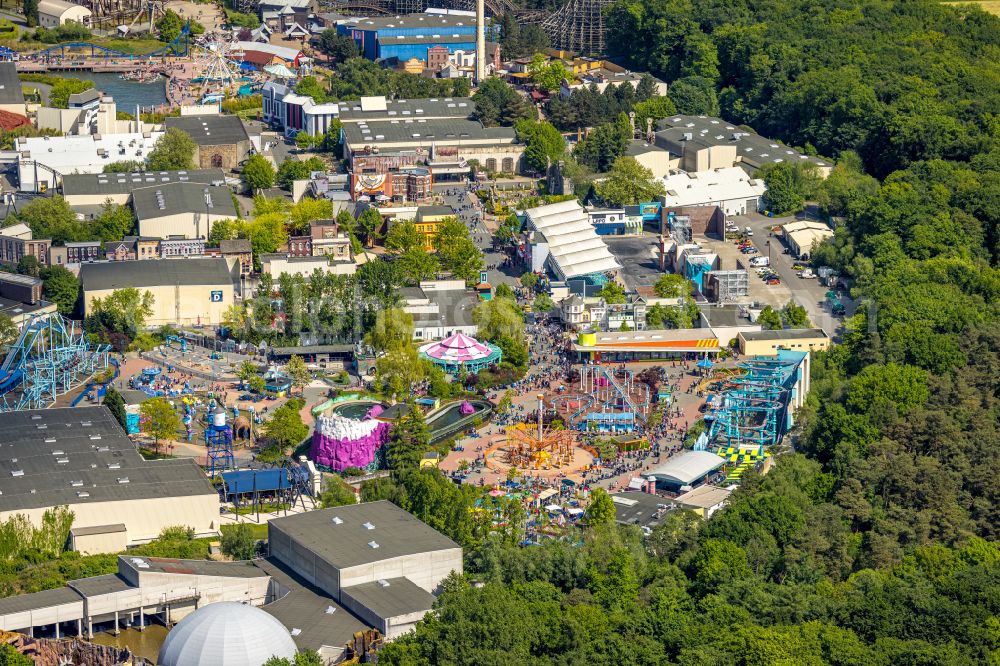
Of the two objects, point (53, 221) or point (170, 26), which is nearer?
point (53, 221)

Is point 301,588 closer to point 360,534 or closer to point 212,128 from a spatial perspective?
point 360,534

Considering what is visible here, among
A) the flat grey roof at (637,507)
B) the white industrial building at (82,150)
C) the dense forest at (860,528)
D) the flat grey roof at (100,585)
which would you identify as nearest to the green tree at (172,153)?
the white industrial building at (82,150)

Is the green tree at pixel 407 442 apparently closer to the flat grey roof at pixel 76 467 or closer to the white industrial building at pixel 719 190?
the flat grey roof at pixel 76 467

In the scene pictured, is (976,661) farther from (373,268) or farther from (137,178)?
(137,178)

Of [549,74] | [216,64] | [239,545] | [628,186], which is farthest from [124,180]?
[239,545]

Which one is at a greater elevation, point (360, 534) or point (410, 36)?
point (410, 36)

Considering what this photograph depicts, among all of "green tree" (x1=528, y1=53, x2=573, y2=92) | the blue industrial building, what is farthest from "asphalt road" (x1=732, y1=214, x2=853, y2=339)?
the blue industrial building
